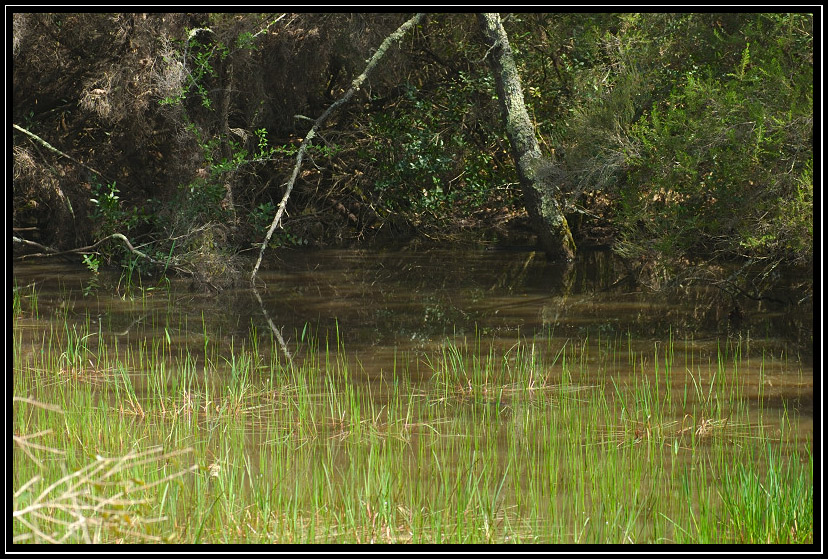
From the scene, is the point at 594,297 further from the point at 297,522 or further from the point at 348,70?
the point at 297,522

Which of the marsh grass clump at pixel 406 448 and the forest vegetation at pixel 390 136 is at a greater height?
the forest vegetation at pixel 390 136

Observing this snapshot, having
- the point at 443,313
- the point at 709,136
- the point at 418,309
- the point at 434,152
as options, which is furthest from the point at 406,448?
the point at 434,152

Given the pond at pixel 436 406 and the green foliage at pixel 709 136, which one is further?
the green foliage at pixel 709 136

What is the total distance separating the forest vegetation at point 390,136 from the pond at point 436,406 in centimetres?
101

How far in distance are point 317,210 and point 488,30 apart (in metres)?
4.06

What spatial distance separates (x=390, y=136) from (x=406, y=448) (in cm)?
869

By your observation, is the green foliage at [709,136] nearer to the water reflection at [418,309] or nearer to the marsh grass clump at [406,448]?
the water reflection at [418,309]

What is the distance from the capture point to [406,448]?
17.6 ft

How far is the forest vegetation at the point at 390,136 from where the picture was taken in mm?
8492

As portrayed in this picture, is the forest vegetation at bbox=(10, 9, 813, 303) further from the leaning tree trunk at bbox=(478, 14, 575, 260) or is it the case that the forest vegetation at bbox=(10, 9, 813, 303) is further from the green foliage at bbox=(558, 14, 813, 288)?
the leaning tree trunk at bbox=(478, 14, 575, 260)

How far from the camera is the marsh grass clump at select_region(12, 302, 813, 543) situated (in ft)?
13.3

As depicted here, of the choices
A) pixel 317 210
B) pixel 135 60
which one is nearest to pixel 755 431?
pixel 135 60

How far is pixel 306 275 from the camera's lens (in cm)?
1212

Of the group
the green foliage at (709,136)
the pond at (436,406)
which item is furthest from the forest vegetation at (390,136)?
the pond at (436,406)
